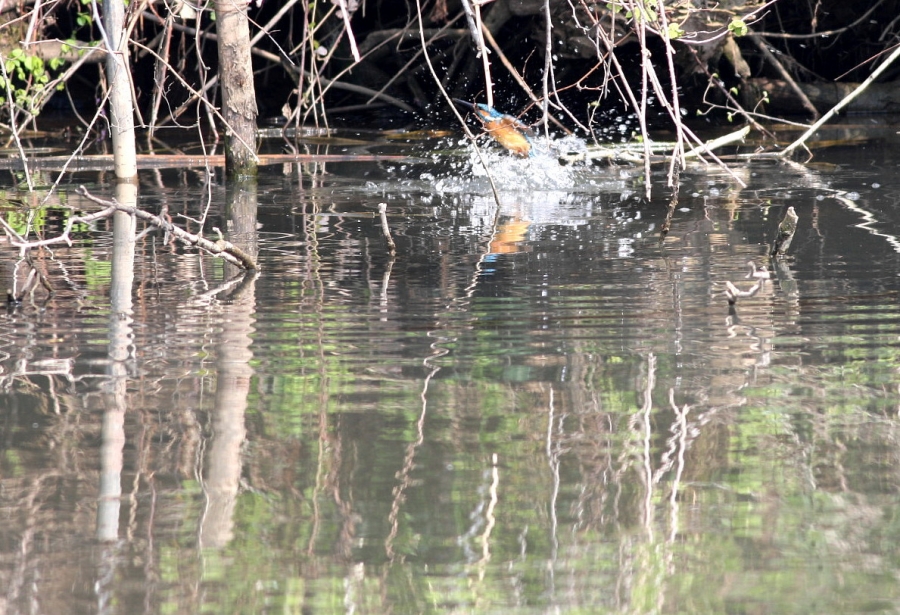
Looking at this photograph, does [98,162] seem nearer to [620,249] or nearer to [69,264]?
[69,264]

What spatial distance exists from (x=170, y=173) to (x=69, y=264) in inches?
160

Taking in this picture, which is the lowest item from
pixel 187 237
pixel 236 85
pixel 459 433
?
pixel 459 433

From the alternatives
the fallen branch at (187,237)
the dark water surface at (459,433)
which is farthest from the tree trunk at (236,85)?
the fallen branch at (187,237)

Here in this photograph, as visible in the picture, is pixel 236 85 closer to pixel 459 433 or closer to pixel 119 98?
pixel 119 98

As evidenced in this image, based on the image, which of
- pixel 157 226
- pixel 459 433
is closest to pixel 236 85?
pixel 157 226

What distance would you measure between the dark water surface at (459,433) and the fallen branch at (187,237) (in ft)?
0.50

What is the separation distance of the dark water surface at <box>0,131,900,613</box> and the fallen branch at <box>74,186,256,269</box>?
6.0 inches

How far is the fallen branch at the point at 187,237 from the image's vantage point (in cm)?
474

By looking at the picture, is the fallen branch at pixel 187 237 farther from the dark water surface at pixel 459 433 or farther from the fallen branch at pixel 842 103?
the fallen branch at pixel 842 103

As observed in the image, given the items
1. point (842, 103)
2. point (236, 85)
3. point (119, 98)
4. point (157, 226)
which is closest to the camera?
point (157, 226)

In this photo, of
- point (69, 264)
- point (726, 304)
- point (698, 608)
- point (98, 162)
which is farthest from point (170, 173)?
point (698, 608)

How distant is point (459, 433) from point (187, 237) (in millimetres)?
2024

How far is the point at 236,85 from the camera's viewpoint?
8836 millimetres

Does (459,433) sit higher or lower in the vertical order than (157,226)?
lower
